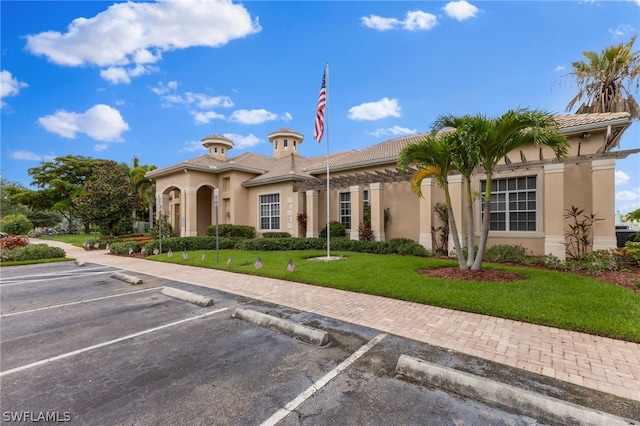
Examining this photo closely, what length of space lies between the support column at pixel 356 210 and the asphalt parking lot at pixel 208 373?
9.88 metres

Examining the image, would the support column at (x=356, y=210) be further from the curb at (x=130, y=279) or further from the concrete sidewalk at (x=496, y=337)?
the curb at (x=130, y=279)

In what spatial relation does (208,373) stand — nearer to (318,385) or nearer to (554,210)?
(318,385)

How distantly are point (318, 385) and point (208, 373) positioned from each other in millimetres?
1368

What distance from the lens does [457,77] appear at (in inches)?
548

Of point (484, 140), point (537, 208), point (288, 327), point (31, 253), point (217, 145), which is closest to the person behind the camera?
point (288, 327)

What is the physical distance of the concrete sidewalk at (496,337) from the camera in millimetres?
3490

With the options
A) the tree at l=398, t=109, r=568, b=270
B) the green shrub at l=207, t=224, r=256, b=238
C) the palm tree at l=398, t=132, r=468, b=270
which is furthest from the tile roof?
the green shrub at l=207, t=224, r=256, b=238

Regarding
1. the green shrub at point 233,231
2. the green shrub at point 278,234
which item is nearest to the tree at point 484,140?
the green shrub at point 278,234

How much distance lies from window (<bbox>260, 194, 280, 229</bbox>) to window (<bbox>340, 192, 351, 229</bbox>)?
4454 mm

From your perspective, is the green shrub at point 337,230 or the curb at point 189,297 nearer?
the curb at point 189,297

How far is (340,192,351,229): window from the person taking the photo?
1732cm

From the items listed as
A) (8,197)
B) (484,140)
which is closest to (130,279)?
(484,140)

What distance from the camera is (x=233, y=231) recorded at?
63.7 feet

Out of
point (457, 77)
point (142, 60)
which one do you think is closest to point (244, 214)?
point (142, 60)
